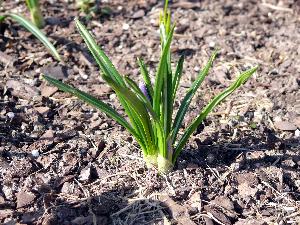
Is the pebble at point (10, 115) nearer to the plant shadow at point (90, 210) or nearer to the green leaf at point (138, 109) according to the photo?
the plant shadow at point (90, 210)

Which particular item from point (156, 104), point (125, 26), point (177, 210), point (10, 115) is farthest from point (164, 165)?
point (125, 26)

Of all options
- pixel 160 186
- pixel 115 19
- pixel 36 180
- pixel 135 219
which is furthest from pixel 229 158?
pixel 115 19

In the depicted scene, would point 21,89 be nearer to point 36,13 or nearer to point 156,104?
point 36,13

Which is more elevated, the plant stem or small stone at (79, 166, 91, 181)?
small stone at (79, 166, 91, 181)

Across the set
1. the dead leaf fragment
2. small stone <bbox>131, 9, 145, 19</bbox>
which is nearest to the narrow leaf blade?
the dead leaf fragment

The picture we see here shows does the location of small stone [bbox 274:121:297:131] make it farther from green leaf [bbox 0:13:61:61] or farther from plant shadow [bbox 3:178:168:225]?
green leaf [bbox 0:13:61:61]
